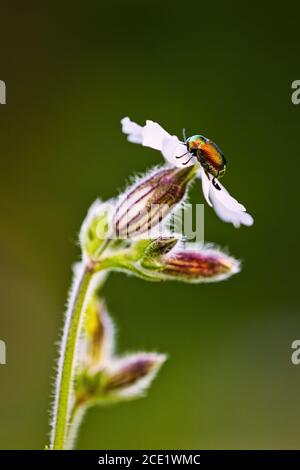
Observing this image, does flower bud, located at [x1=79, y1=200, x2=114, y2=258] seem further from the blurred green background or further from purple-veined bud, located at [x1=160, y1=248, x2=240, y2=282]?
the blurred green background

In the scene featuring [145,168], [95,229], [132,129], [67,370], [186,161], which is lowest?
[67,370]

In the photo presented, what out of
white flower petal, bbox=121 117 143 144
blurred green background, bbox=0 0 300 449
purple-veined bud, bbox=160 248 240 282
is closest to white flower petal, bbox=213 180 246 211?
purple-veined bud, bbox=160 248 240 282

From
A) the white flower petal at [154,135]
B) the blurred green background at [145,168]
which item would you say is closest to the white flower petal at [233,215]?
the white flower petal at [154,135]

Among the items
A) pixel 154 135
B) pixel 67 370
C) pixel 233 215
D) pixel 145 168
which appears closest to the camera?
pixel 67 370

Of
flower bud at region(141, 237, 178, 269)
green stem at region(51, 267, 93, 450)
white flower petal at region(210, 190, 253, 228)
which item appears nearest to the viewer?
green stem at region(51, 267, 93, 450)

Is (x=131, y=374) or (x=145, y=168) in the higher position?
(x=145, y=168)

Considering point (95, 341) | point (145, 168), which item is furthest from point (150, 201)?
point (145, 168)

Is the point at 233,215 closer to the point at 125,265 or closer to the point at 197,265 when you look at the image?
the point at 197,265
